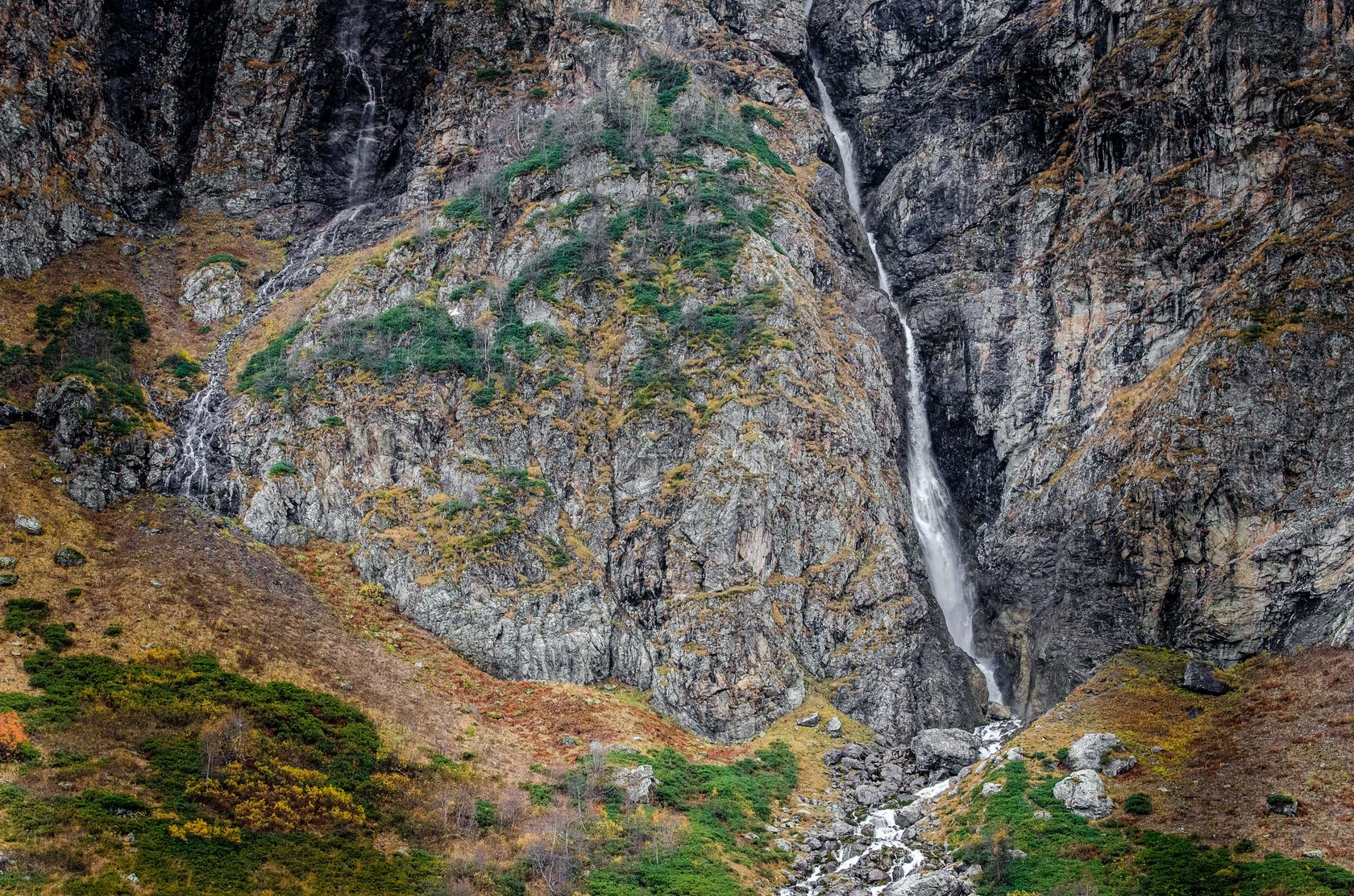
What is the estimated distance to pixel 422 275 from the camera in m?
65.8

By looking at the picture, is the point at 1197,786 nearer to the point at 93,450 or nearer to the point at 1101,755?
the point at 1101,755

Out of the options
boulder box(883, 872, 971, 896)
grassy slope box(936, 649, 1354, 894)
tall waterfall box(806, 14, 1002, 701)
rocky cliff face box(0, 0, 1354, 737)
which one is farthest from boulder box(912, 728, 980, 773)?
boulder box(883, 872, 971, 896)

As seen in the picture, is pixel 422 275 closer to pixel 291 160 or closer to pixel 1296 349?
pixel 291 160

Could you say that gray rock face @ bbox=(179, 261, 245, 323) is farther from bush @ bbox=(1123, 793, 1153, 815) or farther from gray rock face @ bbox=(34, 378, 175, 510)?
bush @ bbox=(1123, 793, 1153, 815)

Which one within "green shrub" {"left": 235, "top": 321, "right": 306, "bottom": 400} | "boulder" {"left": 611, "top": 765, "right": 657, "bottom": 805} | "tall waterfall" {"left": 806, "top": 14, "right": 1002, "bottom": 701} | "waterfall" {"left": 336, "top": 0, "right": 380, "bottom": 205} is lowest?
"boulder" {"left": 611, "top": 765, "right": 657, "bottom": 805}

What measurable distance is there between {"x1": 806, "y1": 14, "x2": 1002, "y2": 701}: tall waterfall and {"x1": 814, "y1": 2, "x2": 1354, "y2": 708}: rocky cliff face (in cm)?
116

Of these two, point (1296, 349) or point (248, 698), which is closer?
point (248, 698)

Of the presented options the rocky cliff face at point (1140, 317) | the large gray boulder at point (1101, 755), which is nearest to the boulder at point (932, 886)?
the large gray boulder at point (1101, 755)

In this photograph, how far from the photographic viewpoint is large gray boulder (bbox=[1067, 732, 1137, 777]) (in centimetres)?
4050

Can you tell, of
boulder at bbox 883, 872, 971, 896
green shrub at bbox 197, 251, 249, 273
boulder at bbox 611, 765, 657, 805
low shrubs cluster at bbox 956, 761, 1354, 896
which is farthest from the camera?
green shrub at bbox 197, 251, 249, 273

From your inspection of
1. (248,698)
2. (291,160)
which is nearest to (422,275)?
(291,160)

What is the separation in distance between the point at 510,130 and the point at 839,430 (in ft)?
127

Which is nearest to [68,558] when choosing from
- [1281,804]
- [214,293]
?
[214,293]

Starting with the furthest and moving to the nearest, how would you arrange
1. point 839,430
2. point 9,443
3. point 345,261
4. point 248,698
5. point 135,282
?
point 345,261
point 135,282
point 839,430
point 9,443
point 248,698
